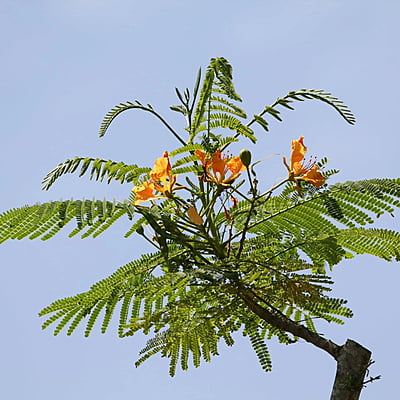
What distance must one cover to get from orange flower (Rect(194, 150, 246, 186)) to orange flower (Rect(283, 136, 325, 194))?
0.85 ft

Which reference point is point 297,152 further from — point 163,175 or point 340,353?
point 340,353

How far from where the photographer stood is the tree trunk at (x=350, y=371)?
3.56 m

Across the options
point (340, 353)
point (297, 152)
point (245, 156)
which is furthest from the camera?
point (340, 353)

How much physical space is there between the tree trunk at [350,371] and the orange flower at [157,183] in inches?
45.4

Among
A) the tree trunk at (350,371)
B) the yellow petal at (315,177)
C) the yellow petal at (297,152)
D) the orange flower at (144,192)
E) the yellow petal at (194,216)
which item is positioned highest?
the yellow petal at (297,152)

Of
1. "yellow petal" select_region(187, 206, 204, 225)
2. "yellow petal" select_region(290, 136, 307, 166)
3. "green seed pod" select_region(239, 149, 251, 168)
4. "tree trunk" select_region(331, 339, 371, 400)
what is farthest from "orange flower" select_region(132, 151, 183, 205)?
"tree trunk" select_region(331, 339, 371, 400)

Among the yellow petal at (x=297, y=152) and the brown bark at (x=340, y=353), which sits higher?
the yellow petal at (x=297, y=152)

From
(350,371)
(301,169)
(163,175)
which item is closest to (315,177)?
(301,169)

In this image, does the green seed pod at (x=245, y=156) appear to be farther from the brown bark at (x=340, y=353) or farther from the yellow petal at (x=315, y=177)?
the brown bark at (x=340, y=353)

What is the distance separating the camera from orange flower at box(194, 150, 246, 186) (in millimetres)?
3375

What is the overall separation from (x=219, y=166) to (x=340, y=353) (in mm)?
1093

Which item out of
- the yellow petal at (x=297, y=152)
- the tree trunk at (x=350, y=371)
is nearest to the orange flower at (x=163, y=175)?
the yellow petal at (x=297, y=152)

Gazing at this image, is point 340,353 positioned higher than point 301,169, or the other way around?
point 301,169

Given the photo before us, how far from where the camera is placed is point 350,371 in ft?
11.7
